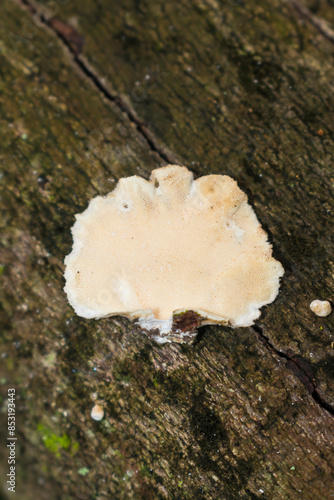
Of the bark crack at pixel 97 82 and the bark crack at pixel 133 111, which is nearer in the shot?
the bark crack at pixel 133 111

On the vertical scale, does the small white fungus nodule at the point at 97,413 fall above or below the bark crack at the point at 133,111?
below

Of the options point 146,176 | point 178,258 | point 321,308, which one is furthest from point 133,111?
point 321,308

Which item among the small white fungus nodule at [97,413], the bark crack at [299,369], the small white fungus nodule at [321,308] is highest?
the small white fungus nodule at [321,308]

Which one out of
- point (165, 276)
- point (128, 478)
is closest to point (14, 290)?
point (165, 276)

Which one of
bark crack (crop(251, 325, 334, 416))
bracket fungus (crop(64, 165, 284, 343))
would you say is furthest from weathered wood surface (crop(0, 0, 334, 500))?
bracket fungus (crop(64, 165, 284, 343))

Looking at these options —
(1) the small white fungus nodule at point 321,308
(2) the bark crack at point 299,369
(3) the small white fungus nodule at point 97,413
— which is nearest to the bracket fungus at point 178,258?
(2) the bark crack at point 299,369

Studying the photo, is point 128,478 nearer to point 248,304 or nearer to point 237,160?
point 248,304

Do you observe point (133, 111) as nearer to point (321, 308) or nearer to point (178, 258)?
point (178, 258)

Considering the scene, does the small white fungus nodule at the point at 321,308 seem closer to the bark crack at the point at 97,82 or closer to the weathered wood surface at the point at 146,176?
the weathered wood surface at the point at 146,176
